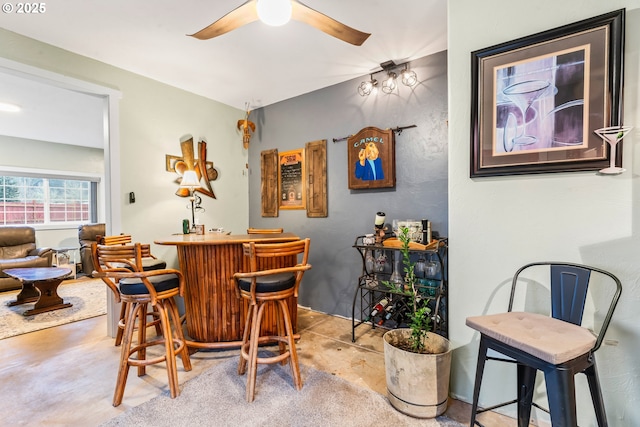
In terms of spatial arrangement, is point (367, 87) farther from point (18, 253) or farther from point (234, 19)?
point (18, 253)

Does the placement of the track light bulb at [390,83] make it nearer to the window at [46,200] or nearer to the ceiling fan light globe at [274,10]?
the ceiling fan light globe at [274,10]

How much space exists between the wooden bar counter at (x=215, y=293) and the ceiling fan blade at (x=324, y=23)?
1425 mm

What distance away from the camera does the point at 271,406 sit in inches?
68.1

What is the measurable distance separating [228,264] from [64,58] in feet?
7.45

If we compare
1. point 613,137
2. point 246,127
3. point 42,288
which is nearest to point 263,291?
point 613,137

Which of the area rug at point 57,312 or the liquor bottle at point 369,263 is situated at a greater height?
the liquor bottle at point 369,263

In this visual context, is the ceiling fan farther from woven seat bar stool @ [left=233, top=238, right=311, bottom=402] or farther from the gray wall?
woven seat bar stool @ [left=233, top=238, right=311, bottom=402]

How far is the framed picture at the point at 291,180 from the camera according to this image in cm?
353

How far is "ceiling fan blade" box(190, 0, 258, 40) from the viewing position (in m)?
1.60

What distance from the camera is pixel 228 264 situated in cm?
236

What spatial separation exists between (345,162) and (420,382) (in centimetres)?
216

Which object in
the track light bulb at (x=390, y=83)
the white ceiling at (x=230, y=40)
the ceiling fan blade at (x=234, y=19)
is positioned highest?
the white ceiling at (x=230, y=40)

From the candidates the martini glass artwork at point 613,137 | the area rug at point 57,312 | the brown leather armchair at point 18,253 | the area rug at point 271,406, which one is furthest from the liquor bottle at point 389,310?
the brown leather armchair at point 18,253

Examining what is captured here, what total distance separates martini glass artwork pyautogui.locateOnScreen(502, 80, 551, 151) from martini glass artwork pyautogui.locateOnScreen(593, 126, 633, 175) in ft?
0.84
